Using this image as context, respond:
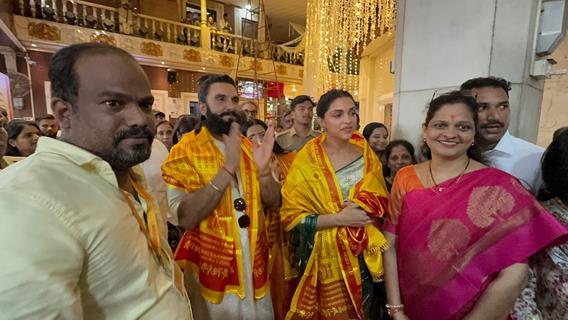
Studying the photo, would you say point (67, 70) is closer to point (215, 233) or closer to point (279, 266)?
point (215, 233)

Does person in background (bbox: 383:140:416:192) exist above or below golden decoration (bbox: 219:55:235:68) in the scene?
below

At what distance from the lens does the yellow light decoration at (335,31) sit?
4121mm

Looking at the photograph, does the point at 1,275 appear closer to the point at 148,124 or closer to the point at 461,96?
the point at 148,124

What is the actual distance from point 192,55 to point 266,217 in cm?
848

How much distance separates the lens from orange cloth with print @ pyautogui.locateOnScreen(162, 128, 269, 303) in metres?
1.29

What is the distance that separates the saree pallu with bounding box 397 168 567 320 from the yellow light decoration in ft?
11.6

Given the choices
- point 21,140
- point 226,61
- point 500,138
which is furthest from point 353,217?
point 226,61

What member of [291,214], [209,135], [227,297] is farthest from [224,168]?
[227,297]

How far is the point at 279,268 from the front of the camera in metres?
1.69

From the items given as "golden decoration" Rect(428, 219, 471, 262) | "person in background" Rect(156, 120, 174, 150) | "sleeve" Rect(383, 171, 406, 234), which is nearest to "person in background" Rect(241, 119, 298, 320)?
"sleeve" Rect(383, 171, 406, 234)

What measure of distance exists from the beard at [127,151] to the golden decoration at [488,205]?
1178 mm

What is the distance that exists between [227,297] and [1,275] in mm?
964

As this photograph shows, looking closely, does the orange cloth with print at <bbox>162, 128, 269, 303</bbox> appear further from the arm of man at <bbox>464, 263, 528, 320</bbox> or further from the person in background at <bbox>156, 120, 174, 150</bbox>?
the person in background at <bbox>156, 120, 174, 150</bbox>

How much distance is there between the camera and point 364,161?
1.55 metres
